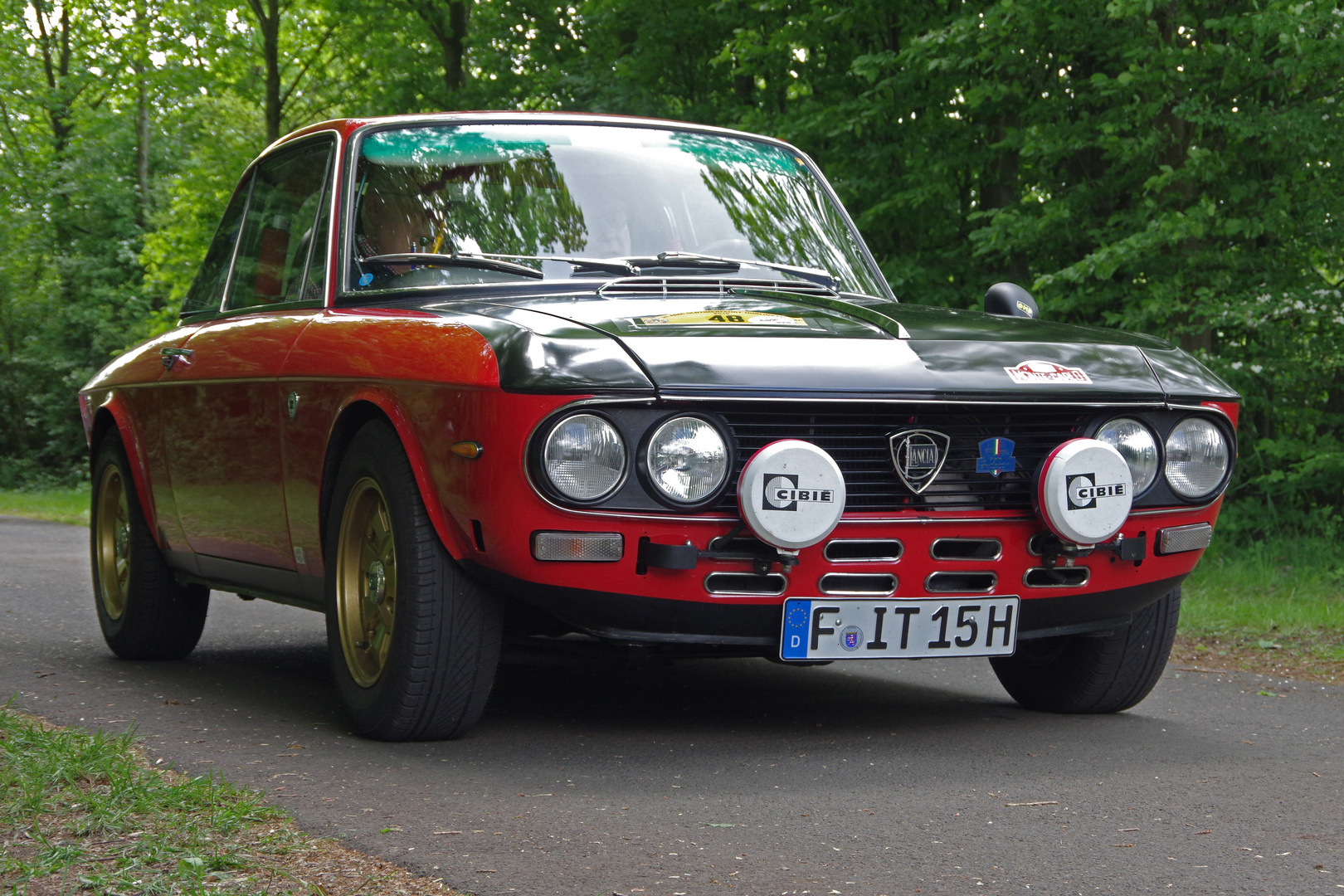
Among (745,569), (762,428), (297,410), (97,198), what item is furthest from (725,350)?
(97,198)

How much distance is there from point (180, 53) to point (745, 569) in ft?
94.9

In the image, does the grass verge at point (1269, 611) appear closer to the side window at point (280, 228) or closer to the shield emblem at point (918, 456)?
the shield emblem at point (918, 456)

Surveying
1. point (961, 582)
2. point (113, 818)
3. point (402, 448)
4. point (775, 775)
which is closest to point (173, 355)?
point (402, 448)

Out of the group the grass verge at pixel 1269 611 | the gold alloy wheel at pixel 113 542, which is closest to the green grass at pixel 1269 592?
the grass verge at pixel 1269 611

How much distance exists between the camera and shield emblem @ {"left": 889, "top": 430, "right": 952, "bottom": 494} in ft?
13.6

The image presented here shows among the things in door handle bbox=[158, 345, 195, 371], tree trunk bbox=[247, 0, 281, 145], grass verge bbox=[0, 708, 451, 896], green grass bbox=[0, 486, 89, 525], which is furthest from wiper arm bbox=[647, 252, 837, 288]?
tree trunk bbox=[247, 0, 281, 145]

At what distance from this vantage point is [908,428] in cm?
415

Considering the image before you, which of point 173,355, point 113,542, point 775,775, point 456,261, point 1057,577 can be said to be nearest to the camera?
point 775,775

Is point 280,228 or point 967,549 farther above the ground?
point 280,228

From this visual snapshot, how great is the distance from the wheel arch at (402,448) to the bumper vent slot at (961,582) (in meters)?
1.20

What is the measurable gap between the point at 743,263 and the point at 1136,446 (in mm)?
1395

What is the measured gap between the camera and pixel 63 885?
9.29ft

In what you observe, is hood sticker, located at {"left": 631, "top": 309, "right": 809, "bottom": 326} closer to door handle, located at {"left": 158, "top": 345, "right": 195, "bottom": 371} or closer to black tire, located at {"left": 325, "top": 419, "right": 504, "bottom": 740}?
black tire, located at {"left": 325, "top": 419, "right": 504, "bottom": 740}

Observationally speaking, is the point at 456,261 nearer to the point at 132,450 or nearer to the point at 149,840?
the point at 132,450
